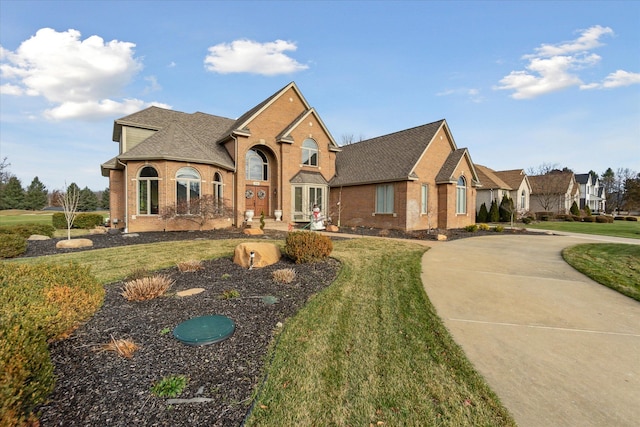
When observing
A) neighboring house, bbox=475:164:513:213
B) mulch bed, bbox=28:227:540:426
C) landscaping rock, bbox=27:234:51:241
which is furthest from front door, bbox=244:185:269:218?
neighboring house, bbox=475:164:513:213

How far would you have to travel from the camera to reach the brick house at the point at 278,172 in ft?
52.8

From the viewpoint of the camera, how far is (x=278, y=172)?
67.2ft

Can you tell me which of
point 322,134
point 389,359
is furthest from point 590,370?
point 322,134

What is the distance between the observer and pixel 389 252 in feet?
35.5

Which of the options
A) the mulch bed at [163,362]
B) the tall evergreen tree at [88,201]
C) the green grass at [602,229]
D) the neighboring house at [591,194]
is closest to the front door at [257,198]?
the mulch bed at [163,362]

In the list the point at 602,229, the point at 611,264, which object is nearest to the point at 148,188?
the point at 611,264

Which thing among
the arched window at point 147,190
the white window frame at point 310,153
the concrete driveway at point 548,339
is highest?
the white window frame at point 310,153

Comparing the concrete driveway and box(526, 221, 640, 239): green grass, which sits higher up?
box(526, 221, 640, 239): green grass

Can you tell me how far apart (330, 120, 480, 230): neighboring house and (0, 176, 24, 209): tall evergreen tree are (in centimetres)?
7189

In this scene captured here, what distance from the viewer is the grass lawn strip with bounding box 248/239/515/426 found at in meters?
2.64

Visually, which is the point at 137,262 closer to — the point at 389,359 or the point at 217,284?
the point at 217,284

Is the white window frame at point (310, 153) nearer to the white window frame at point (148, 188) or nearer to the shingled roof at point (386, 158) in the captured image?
the shingled roof at point (386, 158)

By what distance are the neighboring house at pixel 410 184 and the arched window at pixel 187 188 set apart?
31.8ft

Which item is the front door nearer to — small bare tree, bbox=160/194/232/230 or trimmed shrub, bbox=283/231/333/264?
small bare tree, bbox=160/194/232/230
